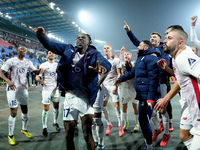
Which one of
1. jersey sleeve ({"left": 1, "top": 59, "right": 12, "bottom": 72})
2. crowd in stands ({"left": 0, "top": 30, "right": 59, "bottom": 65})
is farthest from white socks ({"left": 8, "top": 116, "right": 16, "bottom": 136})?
crowd in stands ({"left": 0, "top": 30, "right": 59, "bottom": 65})

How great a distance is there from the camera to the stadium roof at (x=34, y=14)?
29.0 m

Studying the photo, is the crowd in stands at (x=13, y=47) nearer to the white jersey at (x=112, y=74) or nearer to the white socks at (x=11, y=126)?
the white socks at (x=11, y=126)

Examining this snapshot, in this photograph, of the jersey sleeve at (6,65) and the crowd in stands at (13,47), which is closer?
the jersey sleeve at (6,65)

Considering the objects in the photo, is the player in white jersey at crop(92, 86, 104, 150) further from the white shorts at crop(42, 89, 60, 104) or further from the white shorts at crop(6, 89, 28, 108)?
the white shorts at crop(6, 89, 28, 108)

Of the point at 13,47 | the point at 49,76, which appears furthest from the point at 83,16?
the point at 49,76

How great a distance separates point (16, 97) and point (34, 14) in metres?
34.6

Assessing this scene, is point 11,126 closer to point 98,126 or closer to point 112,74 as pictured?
point 98,126

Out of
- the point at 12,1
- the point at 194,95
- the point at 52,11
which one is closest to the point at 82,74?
the point at 194,95

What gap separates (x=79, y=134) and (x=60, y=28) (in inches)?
1732

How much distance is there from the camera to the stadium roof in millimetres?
28984

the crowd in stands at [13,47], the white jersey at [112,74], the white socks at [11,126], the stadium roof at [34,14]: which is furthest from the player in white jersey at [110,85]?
the stadium roof at [34,14]

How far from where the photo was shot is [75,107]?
99.3 inches

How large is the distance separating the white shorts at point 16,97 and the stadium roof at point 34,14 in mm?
29320

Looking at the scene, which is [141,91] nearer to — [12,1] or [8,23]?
[12,1]
